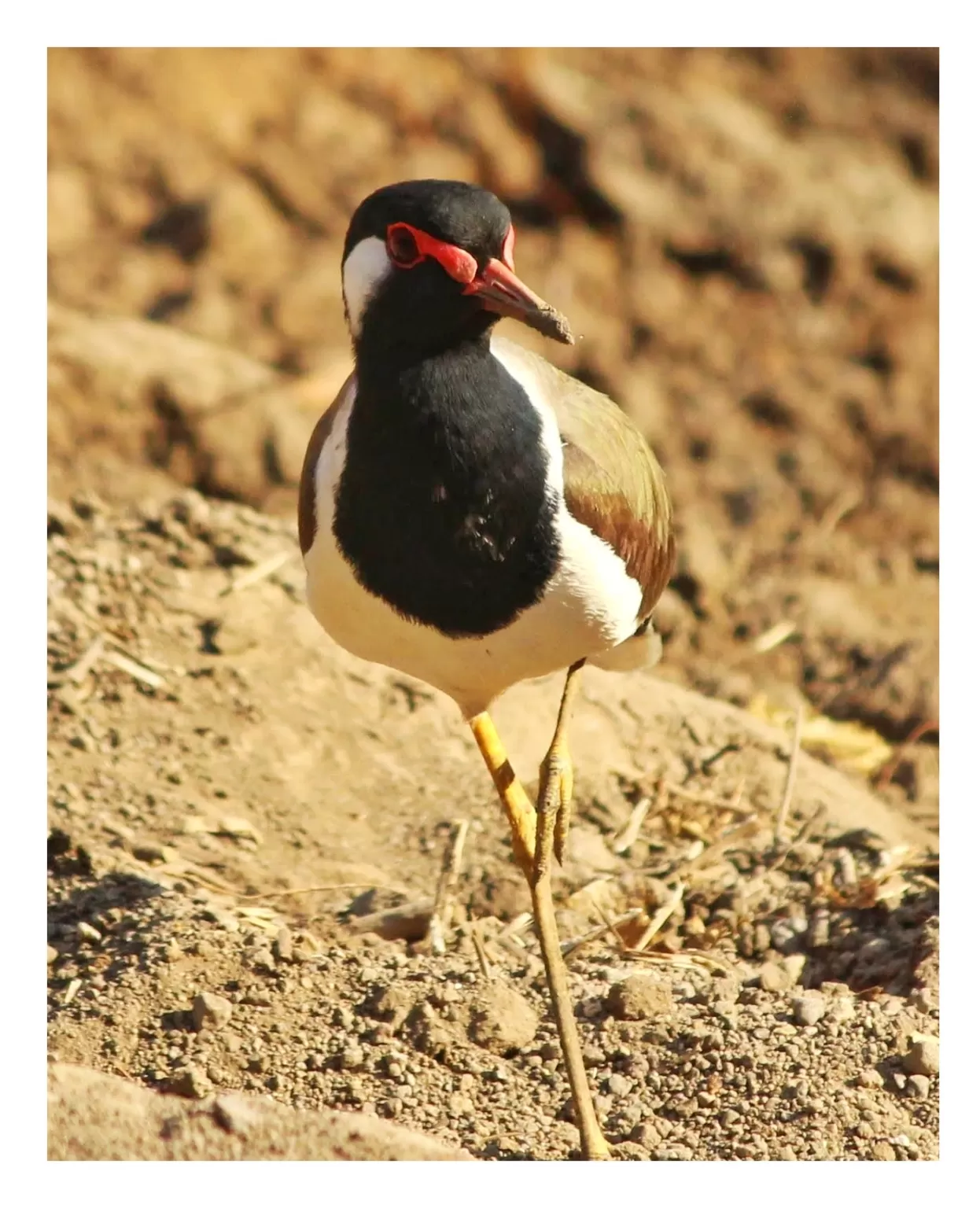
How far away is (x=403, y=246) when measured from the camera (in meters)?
4.04

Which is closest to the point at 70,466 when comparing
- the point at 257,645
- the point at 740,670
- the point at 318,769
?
the point at 257,645

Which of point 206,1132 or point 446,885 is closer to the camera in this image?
point 206,1132

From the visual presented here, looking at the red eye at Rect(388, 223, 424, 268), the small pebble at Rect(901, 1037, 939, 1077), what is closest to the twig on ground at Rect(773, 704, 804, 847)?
the small pebble at Rect(901, 1037, 939, 1077)

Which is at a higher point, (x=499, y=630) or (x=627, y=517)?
(x=627, y=517)

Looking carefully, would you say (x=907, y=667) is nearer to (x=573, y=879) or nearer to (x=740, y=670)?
(x=740, y=670)

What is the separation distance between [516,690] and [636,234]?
13.7ft

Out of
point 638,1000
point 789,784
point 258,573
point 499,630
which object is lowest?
point 638,1000

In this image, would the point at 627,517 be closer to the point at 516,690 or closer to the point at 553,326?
the point at 553,326

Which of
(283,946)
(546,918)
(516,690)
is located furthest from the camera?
→ (516,690)

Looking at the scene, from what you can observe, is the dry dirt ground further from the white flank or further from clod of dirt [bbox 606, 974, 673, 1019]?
the white flank

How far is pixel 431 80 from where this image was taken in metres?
10.1

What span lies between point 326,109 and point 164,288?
154cm

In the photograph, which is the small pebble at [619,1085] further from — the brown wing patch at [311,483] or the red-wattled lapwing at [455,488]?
the brown wing patch at [311,483]

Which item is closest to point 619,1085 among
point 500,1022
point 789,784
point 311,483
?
point 500,1022
